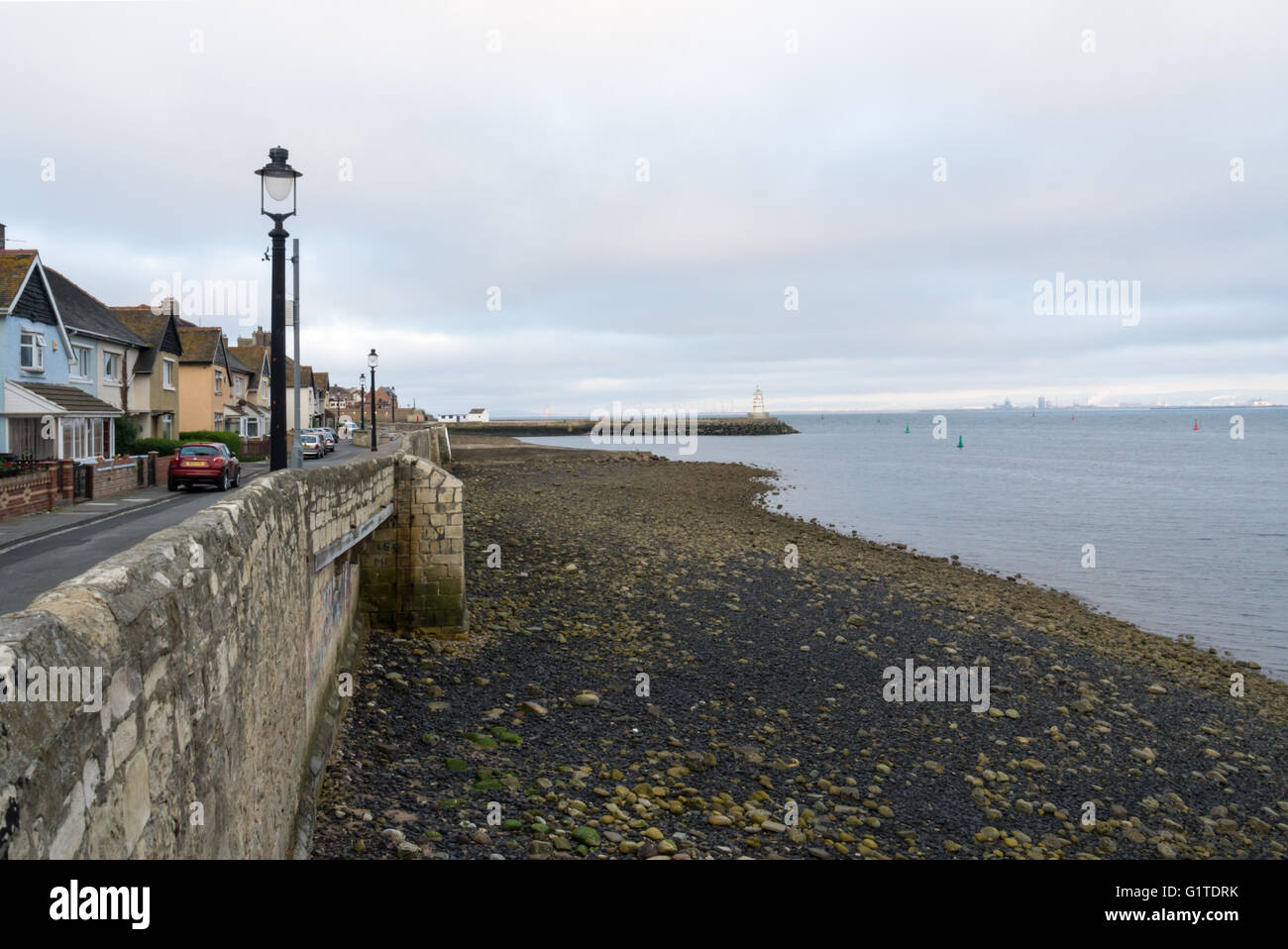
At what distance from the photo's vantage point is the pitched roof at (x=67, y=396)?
28.3 m

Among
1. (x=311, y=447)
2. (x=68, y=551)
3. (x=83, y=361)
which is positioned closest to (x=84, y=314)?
(x=83, y=361)

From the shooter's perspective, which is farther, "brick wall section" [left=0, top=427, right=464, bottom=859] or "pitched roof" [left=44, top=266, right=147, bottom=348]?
"pitched roof" [left=44, top=266, right=147, bottom=348]

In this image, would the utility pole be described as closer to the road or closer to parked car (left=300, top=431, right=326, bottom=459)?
the road

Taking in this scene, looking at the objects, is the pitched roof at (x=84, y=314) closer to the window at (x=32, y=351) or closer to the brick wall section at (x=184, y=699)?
the window at (x=32, y=351)

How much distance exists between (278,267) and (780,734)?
27.8ft

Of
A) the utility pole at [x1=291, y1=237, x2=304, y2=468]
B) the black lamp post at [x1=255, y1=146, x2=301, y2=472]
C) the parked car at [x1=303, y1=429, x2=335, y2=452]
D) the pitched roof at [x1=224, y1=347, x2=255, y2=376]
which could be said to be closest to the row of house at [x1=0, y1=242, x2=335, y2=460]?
the pitched roof at [x1=224, y1=347, x2=255, y2=376]

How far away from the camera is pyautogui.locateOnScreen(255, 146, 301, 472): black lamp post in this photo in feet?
30.9

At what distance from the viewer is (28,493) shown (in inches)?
807

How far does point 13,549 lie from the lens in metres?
15.5

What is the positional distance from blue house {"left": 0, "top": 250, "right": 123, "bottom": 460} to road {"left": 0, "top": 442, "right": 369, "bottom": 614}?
9320 mm
